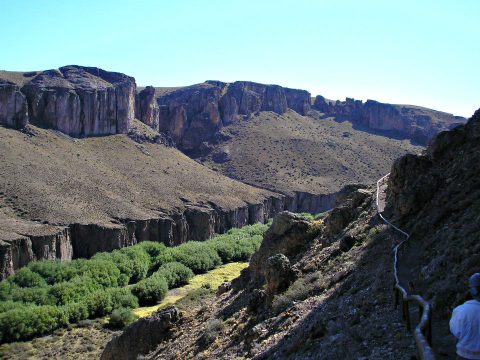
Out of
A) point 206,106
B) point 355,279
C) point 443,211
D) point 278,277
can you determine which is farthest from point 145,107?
point 443,211

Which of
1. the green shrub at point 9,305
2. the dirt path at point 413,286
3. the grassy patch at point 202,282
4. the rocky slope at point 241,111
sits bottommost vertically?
the grassy patch at point 202,282

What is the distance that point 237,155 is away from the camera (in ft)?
447

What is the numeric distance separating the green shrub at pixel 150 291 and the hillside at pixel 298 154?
6470cm

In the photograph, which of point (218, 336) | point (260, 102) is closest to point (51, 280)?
point (218, 336)

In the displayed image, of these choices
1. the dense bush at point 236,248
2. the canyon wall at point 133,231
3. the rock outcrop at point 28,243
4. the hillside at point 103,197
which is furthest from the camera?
the dense bush at point 236,248

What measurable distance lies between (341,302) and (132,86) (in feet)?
372

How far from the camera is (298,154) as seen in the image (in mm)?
136750

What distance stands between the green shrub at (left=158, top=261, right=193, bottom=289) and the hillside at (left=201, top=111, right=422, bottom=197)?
184 ft

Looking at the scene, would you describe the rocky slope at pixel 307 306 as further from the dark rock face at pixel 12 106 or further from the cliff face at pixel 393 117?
the cliff face at pixel 393 117

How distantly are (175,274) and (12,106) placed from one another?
4545 cm

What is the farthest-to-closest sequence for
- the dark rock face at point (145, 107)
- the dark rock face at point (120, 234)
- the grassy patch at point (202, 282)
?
the dark rock face at point (145, 107)
the dark rock face at point (120, 234)
the grassy patch at point (202, 282)

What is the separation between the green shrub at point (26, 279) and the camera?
5316 centimetres

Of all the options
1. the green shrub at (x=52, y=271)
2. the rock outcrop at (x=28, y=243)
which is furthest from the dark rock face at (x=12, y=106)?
the green shrub at (x=52, y=271)

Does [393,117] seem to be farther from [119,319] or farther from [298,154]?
[119,319]
